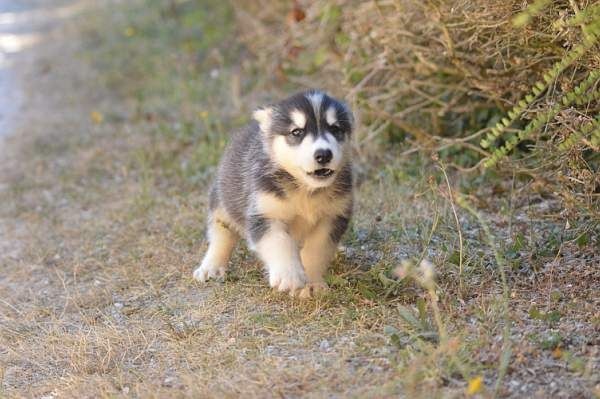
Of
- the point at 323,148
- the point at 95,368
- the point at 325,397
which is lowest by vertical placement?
the point at 95,368

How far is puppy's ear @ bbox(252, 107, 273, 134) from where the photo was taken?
5179 millimetres

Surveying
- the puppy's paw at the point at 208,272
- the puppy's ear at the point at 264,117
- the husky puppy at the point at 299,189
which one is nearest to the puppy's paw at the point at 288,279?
the husky puppy at the point at 299,189

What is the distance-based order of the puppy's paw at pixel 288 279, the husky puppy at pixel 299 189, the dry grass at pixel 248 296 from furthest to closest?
the husky puppy at pixel 299 189, the puppy's paw at pixel 288 279, the dry grass at pixel 248 296

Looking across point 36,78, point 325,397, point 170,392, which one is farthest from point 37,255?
point 36,78

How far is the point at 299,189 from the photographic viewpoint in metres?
4.99

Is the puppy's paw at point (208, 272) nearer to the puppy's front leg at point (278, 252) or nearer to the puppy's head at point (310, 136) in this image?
the puppy's front leg at point (278, 252)

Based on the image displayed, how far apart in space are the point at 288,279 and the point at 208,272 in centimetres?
91

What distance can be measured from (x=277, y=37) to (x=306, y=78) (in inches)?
51.6

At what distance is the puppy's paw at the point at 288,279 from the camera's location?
183 inches

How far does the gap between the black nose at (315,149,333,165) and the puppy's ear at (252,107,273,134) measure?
56 centimetres

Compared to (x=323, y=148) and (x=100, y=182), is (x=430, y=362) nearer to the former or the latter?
(x=323, y=148)

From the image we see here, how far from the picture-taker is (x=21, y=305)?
17.5 ft

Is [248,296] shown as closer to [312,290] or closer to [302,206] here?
[312,290]

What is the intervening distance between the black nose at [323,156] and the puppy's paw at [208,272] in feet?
3.54
